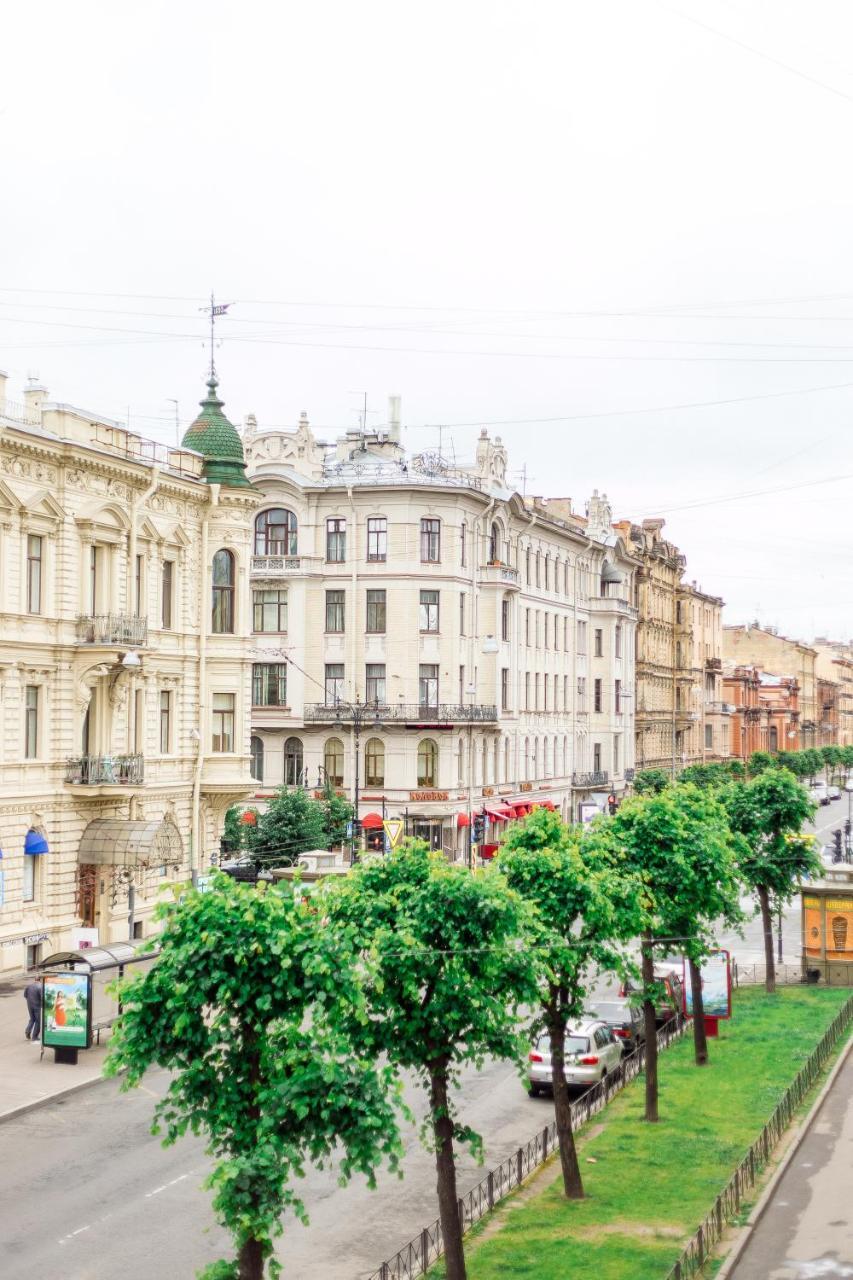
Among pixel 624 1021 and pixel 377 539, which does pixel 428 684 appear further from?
pixel 624 1021

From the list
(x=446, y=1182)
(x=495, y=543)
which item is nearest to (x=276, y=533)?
(x=495, y=543)

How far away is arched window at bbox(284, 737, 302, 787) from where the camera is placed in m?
69.0

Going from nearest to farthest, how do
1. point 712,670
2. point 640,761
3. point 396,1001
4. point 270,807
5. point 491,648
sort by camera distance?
1. point 396,1001
2. point 270,807
3. point 491,648
4. point 640,761
5. point 712,670

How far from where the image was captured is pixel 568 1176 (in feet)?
70.1

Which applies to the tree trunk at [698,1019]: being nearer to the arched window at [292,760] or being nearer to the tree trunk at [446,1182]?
the tree trunk at [446,1182]

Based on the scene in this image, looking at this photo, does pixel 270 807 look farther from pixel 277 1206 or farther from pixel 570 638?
pixel 277 1206

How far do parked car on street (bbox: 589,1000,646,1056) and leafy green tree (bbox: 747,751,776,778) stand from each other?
9497 centimetres

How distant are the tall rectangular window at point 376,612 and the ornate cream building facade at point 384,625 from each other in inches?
2.4

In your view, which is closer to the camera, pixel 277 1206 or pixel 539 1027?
pixel 277 1206

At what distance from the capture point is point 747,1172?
2162 cm

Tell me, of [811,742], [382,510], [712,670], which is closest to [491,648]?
[382,510]

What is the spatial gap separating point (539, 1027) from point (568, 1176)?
2017mm

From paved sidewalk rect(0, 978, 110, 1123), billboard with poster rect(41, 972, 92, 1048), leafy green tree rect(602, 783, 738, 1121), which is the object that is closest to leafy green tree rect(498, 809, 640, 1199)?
leafy green tree rect(602, 783, 738, 1121)

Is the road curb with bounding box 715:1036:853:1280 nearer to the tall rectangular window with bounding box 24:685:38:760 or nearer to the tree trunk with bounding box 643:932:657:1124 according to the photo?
the tree trunk with bounding box 643:932:657:1124
